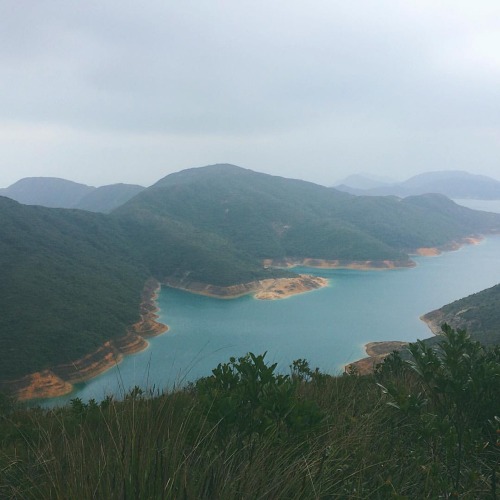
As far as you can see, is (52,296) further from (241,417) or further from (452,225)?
(452,225)

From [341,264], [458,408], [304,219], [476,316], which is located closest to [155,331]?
[476,316]

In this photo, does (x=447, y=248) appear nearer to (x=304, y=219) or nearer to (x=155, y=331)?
(x=304, y=219)

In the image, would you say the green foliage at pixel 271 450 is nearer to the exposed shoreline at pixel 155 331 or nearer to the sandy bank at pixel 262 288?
the exposed shoreline at pixel 155 331

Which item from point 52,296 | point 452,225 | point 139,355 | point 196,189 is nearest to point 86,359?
point 139,355

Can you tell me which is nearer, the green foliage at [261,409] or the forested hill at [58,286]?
the green foliage at [261,409]

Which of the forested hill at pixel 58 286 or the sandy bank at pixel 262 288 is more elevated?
the forested hill at pixel 58 286

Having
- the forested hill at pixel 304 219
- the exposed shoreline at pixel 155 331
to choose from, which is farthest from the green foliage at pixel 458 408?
the forested hill at pixel 304 219

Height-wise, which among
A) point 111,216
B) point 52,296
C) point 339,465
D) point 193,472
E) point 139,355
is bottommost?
point 139,355
